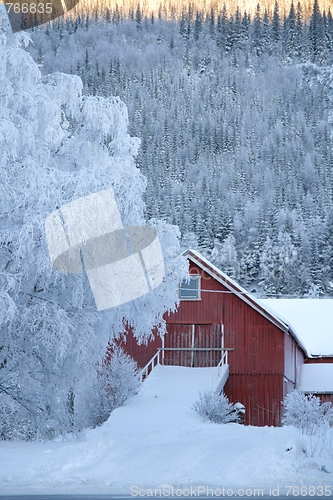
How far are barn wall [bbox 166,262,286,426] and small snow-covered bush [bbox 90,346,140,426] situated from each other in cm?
659

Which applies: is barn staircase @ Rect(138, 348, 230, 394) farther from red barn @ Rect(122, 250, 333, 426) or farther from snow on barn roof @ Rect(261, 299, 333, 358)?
snow on barn roof @ Rect(261, 299, 333, 358)

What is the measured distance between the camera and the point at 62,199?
43.5 feet

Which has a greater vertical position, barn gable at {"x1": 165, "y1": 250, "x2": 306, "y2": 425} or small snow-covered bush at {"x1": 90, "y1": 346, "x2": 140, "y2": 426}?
small snow-covered bush at {"x1": 90, "y1": 346, "x2": 140, "y2": 426}

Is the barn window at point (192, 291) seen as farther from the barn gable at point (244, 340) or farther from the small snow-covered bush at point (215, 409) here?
the small snow-covered bush at point (215, 409)

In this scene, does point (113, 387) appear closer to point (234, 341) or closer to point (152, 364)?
point (152, 364)

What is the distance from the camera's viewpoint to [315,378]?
3170cm

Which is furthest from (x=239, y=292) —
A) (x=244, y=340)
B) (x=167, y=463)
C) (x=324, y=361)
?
(x=167, y=463)

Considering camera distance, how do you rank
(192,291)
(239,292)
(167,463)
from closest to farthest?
1. (167,463)
2. (239,292)
3. (192,291)

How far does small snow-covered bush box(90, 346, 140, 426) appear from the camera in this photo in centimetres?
1962

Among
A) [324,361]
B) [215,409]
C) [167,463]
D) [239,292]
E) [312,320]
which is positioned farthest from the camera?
[312,320]

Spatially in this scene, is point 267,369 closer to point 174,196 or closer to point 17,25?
point 17,25

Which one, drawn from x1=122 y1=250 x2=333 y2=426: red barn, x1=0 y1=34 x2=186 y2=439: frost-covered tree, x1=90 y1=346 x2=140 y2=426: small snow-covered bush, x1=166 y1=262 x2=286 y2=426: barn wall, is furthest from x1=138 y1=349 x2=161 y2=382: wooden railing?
x1=0 y1=34 x2=186 y2=439: frost-covered tree

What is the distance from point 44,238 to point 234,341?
1623 centimetres

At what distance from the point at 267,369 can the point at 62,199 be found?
17.0 metres
